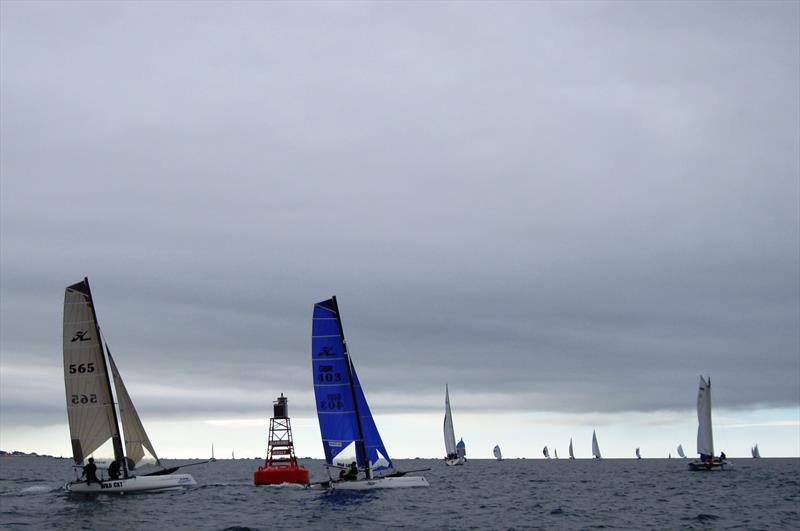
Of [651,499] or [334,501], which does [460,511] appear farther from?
[651,499]

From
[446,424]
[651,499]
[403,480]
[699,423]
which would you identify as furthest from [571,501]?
[446,424]

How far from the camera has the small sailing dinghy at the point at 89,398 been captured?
52.4 meters

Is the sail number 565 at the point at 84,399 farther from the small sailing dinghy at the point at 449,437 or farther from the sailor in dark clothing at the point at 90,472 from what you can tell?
the small sailing dinghy at the point at 449,437

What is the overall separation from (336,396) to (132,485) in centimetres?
1281

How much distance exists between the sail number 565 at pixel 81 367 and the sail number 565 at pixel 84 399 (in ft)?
4.88

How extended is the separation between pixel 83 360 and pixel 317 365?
13502 millimetres

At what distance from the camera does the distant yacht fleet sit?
52.7m

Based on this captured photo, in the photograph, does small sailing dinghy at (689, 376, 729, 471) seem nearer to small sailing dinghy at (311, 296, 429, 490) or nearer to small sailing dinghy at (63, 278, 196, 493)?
small sailing dinghy at (311, 296, 429, 490)

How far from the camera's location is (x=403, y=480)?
185 ft

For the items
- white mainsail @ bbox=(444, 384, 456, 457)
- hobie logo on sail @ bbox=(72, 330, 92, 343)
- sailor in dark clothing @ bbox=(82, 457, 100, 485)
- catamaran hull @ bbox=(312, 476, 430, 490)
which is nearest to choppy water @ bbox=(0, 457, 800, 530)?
catamaran hull @ bbox=(312, 476, 430, 490)

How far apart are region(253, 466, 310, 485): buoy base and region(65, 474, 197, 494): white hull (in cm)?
1445

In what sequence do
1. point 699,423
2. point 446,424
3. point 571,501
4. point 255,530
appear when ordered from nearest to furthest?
point 255,530
point 571,501
point 699,423
point 446,424

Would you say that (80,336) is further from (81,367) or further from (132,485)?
(132,485)

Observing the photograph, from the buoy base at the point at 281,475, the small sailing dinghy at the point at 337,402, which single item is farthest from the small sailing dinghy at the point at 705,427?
the small sailing dinghy at the point at 337,402
